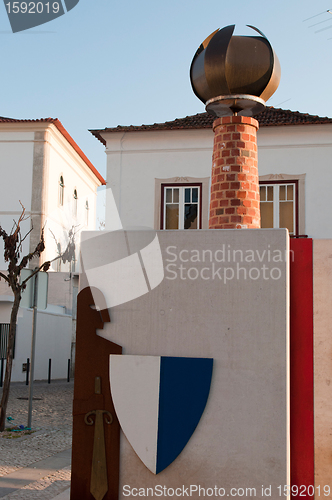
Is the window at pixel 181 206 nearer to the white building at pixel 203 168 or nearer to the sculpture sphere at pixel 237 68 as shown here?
the white building at pixel 203 168

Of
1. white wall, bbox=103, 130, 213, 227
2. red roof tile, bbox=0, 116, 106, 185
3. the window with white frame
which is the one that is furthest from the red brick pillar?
red roof tile, bbox=0, 116, 106, 185

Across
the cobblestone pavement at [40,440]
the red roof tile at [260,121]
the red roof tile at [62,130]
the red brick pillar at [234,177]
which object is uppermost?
the red roof tile at [62,130]

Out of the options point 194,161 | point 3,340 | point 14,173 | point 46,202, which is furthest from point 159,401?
point 14,173

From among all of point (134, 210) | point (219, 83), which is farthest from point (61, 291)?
point (219, 83)

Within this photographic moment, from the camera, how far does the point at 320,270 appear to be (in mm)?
5090

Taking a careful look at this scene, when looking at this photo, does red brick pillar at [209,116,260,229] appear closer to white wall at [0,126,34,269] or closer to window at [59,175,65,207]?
white wall at [0,126,34,269]

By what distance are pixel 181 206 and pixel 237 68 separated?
34.9ft

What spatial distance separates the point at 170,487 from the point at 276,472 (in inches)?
37.1

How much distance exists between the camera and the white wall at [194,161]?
1639 cm

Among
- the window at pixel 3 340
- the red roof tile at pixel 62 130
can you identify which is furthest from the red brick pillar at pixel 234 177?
the red roof tile at pixel 62 130

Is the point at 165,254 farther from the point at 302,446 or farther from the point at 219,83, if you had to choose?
the point at 219,83

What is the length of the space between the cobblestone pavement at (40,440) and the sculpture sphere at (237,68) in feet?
16.4

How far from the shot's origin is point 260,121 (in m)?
16.8

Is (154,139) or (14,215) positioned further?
(14,215)
